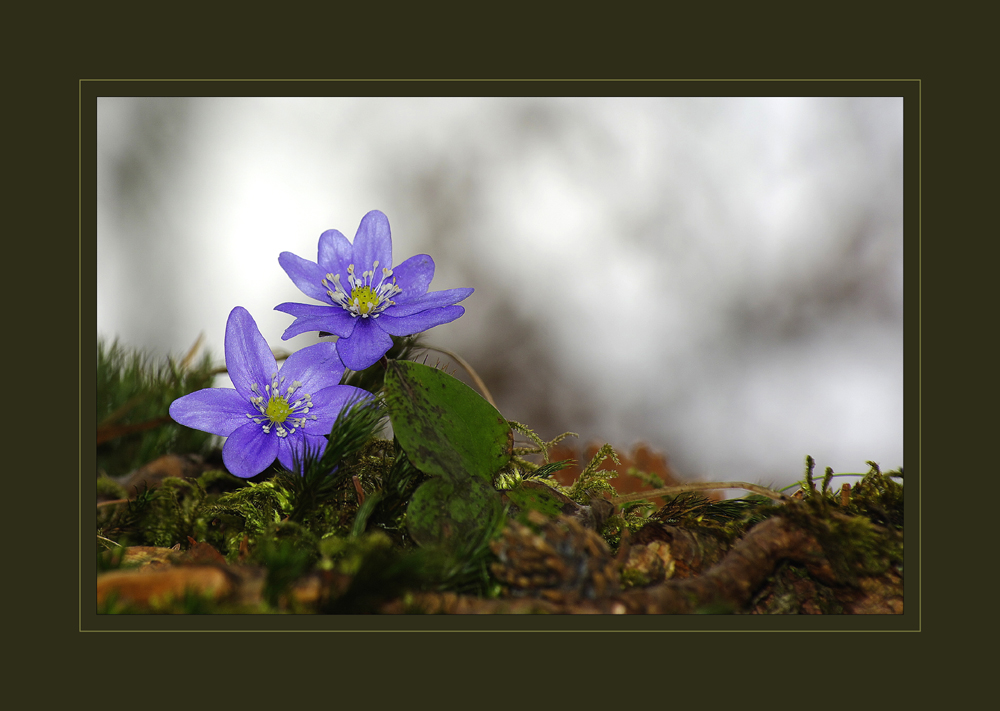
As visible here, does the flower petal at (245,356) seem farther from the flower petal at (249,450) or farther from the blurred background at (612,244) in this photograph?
the blurred background at (612,244)

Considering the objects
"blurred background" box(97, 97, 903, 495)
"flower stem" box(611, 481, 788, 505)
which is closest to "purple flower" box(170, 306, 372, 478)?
"flower stem" box(611, 481, 788, 505)

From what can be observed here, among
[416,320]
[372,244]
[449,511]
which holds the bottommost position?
[449,511]

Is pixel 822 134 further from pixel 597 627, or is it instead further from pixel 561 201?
pixel 597 627

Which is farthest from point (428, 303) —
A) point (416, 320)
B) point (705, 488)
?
point (705, 488)

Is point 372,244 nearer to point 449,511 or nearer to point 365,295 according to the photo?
point 365,295
